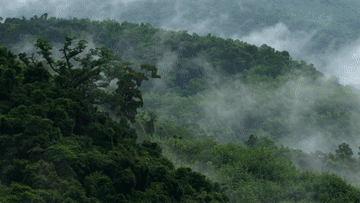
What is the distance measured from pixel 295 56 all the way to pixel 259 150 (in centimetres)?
15074

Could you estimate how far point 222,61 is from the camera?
129 metres

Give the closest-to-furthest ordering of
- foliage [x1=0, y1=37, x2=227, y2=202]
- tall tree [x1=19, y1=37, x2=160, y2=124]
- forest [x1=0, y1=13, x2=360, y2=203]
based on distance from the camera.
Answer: foliage [x1=0, y1=37, x2=227, y2=202] < forest [x1=0, y1=13, x2=360, y2=203] < tall tree [x1=19, y1=37, x2=160, y2=124]

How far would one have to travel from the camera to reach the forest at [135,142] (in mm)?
25734

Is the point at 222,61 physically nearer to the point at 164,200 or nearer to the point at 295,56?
the point at 295,56

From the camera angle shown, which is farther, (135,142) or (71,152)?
(135,142)

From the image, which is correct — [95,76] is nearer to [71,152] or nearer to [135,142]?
[135,142]

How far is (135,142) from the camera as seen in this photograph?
34.2 m

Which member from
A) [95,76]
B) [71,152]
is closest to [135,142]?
[95,76]

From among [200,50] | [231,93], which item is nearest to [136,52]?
[200,50]

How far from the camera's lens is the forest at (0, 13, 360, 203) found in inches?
1013

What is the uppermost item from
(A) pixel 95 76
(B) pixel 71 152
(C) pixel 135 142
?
(A) pixel 95 76

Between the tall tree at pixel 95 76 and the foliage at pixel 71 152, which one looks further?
the tall tree at pixel 95 76

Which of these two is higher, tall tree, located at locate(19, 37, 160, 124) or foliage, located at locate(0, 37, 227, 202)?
tall tree, located at locate(19, 37, 160, 124)

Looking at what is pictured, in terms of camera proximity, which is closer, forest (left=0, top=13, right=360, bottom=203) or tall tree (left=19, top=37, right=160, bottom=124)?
forest (left=0, top=13, right=360, bottom=203)
